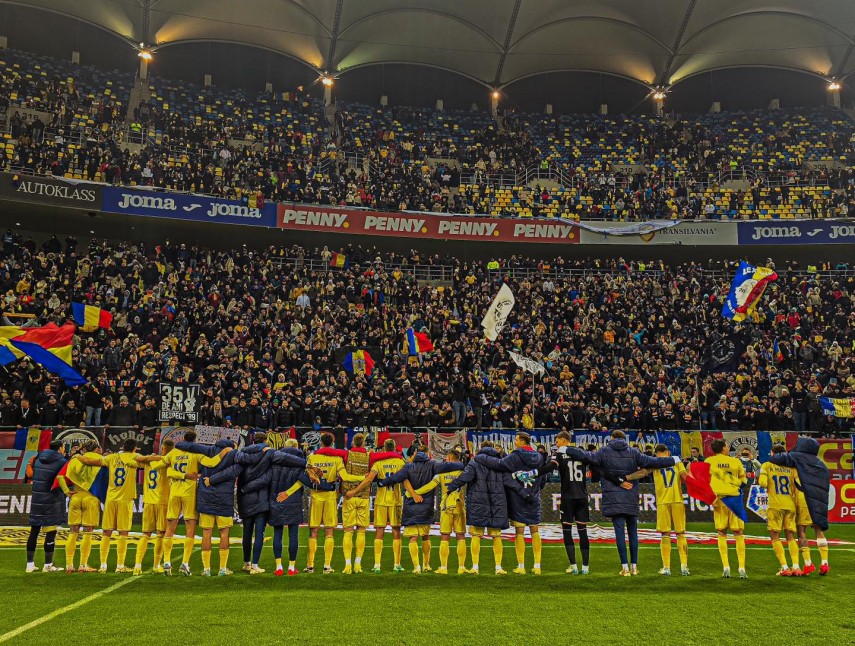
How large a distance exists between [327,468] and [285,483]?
732 mm

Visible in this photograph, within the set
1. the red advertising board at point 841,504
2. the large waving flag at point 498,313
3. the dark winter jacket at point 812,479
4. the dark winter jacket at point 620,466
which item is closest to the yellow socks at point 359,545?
the dark winter jacket at point 620,466

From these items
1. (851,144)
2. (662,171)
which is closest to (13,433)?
(662,171)

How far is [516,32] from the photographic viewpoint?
4294 cm

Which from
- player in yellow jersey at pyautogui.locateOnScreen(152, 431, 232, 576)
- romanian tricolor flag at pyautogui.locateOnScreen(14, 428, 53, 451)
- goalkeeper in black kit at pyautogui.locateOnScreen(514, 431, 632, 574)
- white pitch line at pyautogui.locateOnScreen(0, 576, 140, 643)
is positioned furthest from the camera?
romanian tricolor flag at pyautogui.locateOnScreen(14, 428, 53, 451)

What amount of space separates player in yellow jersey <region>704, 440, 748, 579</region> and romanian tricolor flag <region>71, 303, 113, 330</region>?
21981mm

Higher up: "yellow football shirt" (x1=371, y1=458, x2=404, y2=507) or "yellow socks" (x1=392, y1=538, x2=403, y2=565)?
"yellow football shirt" (x1=371, y1=458, x2=404, y2=507)

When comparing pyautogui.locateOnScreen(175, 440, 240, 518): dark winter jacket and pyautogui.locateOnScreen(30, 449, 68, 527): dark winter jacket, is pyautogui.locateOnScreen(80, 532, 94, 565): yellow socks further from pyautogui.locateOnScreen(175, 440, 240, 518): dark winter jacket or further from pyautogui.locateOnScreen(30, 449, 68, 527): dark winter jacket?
pyautogui.locateOnScreen(175, 440, 240, 518): dark winter jacket

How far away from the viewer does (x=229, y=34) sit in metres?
42.1

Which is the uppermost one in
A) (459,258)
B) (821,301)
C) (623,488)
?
(459,258)

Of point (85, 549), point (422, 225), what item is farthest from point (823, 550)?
point (422, 225)

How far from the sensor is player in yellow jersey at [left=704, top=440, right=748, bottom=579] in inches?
461

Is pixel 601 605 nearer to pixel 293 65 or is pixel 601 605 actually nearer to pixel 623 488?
pixel 623 488

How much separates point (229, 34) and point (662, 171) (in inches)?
992

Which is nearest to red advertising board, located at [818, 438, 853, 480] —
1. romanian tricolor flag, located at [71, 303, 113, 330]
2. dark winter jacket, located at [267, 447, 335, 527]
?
dark winter jacket, located at [267, 447, 335, 527]
